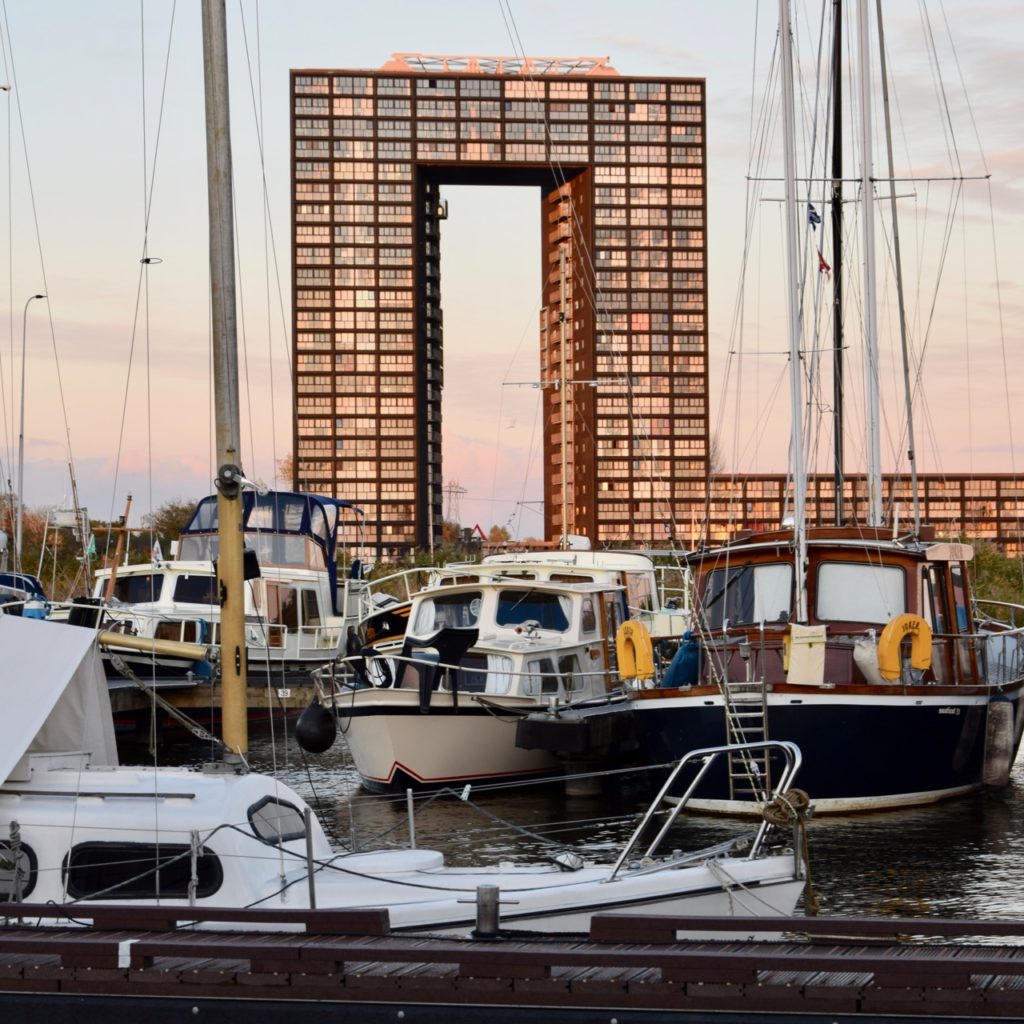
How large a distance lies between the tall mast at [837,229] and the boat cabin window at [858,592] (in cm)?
917

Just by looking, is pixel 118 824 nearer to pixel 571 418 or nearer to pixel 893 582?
pixel 893 582

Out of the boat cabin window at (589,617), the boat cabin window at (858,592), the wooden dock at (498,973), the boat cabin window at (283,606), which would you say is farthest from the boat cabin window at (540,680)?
the wooden dock at (498,973)

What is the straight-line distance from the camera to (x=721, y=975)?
8977mm

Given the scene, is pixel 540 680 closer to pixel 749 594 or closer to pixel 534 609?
pixel 534 609

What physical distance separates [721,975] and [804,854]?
→ 11.5ft

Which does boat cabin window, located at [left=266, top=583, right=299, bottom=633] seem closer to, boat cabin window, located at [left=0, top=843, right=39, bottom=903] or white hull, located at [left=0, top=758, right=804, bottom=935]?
white hull, located at [left=0, top=758, right=804, bottom=935]

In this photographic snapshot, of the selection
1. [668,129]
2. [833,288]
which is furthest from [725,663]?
[668,129]

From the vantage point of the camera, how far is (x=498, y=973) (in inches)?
361

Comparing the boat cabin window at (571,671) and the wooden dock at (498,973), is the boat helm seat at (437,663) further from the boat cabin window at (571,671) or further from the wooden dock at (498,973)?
the wooden dock at (498,973)

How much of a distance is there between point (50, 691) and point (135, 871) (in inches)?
66.5

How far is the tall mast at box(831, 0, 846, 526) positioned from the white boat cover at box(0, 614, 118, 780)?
22.8m

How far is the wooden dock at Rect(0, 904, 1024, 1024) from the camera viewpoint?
346 inches

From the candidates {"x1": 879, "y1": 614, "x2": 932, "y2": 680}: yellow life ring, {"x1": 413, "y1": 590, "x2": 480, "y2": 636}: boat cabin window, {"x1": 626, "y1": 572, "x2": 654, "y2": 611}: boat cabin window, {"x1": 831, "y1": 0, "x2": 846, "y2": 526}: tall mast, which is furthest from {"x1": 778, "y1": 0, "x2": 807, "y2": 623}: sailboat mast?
{"x1": 626, "y1": 572, "x2": 654, "y2": 611}: boat cabin window

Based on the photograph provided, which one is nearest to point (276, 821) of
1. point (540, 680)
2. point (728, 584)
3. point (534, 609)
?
point (728, 584)
